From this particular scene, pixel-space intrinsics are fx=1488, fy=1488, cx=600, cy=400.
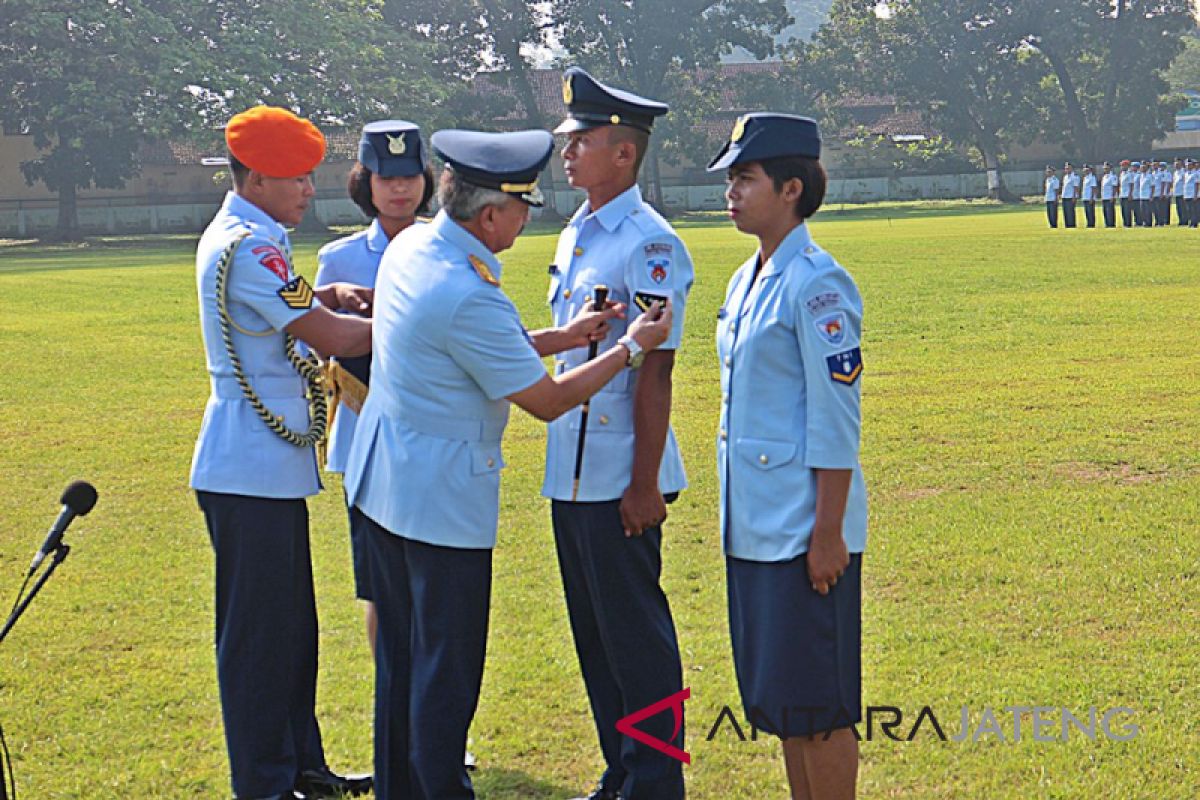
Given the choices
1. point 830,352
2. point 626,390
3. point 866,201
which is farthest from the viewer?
A: point 866,201

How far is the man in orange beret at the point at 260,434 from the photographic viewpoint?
14.4 feet

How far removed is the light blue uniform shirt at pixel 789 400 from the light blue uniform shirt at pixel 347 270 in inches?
62.6

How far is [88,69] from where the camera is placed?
47.5 meters

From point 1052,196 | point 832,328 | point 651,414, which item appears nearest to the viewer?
point 832,328

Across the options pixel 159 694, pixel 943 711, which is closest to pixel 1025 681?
pixel 943 711

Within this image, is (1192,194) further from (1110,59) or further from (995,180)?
(1110,59)

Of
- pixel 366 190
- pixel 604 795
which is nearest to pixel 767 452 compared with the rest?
pixel 604 795

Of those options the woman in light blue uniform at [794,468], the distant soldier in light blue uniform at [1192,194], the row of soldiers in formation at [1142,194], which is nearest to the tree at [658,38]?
the row of soldiers in formation at [1142,194]

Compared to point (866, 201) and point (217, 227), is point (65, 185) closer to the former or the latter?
point (866, 201)

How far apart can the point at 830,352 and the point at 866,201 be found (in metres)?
67.0

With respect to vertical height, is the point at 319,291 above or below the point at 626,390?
above

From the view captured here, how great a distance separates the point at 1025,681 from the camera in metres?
5.37

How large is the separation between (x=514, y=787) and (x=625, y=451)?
1.18 meters

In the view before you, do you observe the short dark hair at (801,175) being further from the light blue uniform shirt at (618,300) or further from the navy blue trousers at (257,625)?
the navy blue trousers at (257,625)
